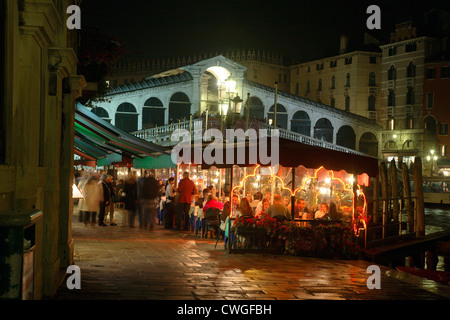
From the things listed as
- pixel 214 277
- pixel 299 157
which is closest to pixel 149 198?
pixel 299 157

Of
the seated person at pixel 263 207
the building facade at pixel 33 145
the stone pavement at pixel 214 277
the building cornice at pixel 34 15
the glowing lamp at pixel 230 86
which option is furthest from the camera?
the glowing lamp at pixel 230 86

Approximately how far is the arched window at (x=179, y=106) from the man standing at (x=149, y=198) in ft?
107

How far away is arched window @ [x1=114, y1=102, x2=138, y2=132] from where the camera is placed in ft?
151

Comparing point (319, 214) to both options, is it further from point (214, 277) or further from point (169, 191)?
point (214, 277)

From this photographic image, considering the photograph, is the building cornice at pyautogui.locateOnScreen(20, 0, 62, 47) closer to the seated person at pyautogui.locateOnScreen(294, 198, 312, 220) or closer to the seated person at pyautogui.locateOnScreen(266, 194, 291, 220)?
the seated person at pyautogui.locateOnScreen(266, 194, 291, 220)

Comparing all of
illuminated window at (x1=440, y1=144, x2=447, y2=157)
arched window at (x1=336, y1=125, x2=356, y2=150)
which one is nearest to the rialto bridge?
arched window at (x1=336, y1=125, x2=356, y2=150)

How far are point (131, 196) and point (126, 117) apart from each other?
1264 inches

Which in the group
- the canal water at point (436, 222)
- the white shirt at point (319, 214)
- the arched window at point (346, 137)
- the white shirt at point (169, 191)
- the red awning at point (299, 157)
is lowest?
the canal water at point (436, 222)

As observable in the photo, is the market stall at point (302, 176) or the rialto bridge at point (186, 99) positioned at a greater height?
the rialto bridge at point (186, 99)

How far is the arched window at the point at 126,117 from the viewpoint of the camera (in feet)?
151

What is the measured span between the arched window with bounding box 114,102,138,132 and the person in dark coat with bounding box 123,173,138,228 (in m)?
31.1

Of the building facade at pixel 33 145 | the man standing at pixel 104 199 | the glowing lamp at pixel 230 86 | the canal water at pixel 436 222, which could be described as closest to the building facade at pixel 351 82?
the canal water at pixel 436 222

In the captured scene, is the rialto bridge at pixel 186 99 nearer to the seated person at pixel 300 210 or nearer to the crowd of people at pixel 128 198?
the crowd of people at pixel 128 198
